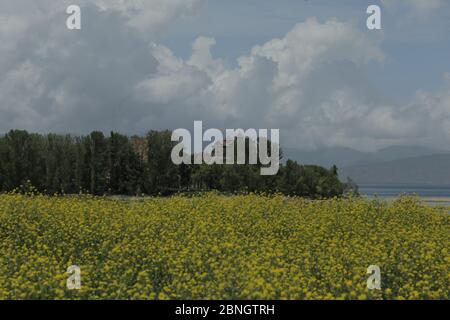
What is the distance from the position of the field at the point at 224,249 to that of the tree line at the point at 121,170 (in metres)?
13.2

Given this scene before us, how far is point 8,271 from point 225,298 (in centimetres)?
411

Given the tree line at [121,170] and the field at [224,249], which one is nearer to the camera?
the field at [224,249]

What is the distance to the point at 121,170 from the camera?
31891 millimetres

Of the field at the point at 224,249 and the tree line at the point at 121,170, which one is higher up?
the tree line at the point at 121,170

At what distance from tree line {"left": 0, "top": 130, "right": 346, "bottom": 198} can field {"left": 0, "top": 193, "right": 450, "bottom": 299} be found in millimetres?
13183

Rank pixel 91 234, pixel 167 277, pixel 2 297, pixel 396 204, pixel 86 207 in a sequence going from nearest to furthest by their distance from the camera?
pixel 2 297 < pixel 167 277 < pixel 91 234 < pixel 86 207 < pixel 396 204

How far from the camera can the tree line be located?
29953 mm

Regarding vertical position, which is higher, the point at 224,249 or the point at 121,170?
the point at 121,170

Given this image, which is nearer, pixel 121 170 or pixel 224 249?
pixel 224 249

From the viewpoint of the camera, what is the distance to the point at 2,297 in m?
8.10

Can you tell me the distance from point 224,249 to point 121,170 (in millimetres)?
22202

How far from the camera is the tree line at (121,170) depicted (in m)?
30.0
